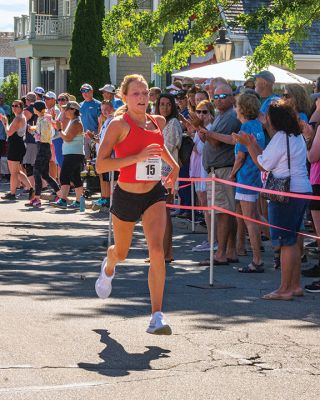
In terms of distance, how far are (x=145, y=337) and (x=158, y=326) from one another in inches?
5.1

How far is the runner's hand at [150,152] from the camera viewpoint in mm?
9469

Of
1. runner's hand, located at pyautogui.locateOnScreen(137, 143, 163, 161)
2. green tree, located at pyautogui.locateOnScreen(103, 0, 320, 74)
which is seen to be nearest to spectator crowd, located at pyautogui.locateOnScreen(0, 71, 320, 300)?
runner's hand, located at pyautogui.locateOnScreen(137, 143, 163, 161)

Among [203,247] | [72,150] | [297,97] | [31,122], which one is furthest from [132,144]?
[31,122]

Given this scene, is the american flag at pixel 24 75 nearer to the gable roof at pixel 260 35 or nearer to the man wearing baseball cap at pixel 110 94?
the gable roof at pixel 260 35

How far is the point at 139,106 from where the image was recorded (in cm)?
971

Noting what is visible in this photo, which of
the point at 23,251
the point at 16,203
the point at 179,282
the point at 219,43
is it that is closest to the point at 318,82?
the point at 179,282

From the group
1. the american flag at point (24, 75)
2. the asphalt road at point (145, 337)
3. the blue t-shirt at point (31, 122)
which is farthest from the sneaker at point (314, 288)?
the american flag at point (24, 75)

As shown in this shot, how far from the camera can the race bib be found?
961cm

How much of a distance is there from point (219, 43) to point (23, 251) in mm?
12648

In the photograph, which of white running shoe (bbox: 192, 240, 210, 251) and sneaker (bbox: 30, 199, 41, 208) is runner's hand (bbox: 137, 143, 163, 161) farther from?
sneaker (bbox: 30, 199, 41, 208)

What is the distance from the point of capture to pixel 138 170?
9633mm

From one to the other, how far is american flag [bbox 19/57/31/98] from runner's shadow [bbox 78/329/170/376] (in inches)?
1908

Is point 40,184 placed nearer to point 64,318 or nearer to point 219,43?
point 219,43

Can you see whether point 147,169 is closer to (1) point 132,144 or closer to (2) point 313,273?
(1) point 132,144
